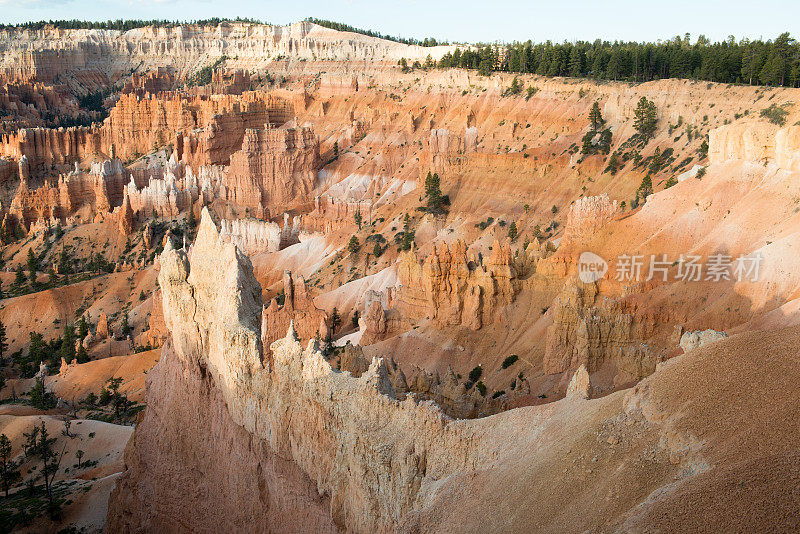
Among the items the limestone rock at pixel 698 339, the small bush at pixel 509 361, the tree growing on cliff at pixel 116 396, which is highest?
the limestone rock at pixel 698 339

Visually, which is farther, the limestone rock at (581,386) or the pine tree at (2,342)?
the pine tree at (2,342)

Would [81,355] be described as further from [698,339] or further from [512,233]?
[698,339]

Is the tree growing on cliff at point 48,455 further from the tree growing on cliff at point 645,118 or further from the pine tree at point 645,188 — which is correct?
the tree growing on cliff at point 645,118

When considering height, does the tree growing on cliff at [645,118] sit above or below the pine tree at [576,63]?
below

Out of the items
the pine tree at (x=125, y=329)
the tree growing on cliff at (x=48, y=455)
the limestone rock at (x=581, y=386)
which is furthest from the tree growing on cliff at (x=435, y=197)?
the limestone rock at (x=581, y=386)

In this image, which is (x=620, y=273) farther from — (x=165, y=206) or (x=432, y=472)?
(x=165, y=206)

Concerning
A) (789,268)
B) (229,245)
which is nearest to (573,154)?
(789,268)
